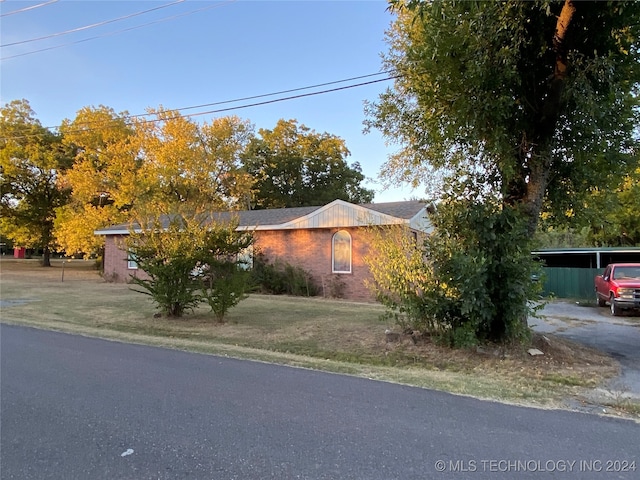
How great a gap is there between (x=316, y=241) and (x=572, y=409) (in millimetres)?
13774

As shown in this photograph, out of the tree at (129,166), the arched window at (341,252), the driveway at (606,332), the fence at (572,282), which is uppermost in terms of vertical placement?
the tree at (129,166)

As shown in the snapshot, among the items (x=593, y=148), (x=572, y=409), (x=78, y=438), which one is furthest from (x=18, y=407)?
(x=593, y=148)

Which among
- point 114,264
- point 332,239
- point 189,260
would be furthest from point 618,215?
point 114,264

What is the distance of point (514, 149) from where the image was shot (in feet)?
26.1

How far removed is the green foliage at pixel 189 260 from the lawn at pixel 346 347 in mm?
662


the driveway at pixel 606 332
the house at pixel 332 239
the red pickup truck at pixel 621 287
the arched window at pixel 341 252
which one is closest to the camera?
the driveway at pixel 606 332

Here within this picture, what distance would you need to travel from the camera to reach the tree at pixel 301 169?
143ft

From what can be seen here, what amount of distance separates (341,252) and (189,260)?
8300 millimetres

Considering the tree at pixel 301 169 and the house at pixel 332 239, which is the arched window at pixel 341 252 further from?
the tree at pixel 301 169

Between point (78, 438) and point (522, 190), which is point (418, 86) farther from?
point (78, 438)

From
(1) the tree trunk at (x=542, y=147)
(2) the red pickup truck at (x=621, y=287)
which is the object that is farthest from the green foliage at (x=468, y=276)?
(2) the red pickup truck at (x=621, y=287)

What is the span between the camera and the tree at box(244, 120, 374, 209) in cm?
4344

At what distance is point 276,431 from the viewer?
4.01 m

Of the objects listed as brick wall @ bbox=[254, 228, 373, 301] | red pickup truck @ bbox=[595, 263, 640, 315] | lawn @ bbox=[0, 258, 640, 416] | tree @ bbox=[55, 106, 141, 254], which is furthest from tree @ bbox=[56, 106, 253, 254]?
red pickup truck @ bbox=[595, 263, 640, 315]
